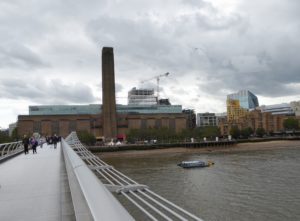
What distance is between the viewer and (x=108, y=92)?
4909 inches

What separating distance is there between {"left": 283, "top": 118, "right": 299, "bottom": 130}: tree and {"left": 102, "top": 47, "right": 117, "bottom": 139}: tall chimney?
80.9m

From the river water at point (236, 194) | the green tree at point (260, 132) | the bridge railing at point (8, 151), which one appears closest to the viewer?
the bridge railing at point (8, 151)

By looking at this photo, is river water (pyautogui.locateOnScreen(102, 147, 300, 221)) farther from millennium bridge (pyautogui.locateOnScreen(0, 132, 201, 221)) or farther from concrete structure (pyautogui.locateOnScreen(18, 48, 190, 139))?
concrete structure (pyautogui.locateOnScreen(18, 48, 190, 139))

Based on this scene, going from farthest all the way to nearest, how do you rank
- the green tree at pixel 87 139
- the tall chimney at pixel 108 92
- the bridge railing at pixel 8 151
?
the tall chimney at pixel 108 92
the green tree at pixel 87 139
the bridge railing at pixel 8 151

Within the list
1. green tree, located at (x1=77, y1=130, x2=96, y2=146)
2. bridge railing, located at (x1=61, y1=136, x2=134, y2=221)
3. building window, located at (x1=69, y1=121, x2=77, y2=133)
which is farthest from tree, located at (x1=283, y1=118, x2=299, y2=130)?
bridge railing, located at (x1=61, y1=136, x2=134, y2=221)

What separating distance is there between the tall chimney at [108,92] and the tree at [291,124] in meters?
80.9

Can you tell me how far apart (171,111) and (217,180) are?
115 m

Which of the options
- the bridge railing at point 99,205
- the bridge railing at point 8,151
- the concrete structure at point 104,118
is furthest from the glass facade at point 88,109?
the bridge railing at point 99,205

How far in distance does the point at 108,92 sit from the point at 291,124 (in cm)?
8620

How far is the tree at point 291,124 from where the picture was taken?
543ft

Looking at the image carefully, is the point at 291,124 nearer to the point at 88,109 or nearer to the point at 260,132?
the point at 260,132

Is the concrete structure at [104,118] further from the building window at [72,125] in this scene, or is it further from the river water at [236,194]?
the river water at [236,194]

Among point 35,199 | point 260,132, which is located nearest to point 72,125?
point 260,132

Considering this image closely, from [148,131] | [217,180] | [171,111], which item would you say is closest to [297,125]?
[171,111]
